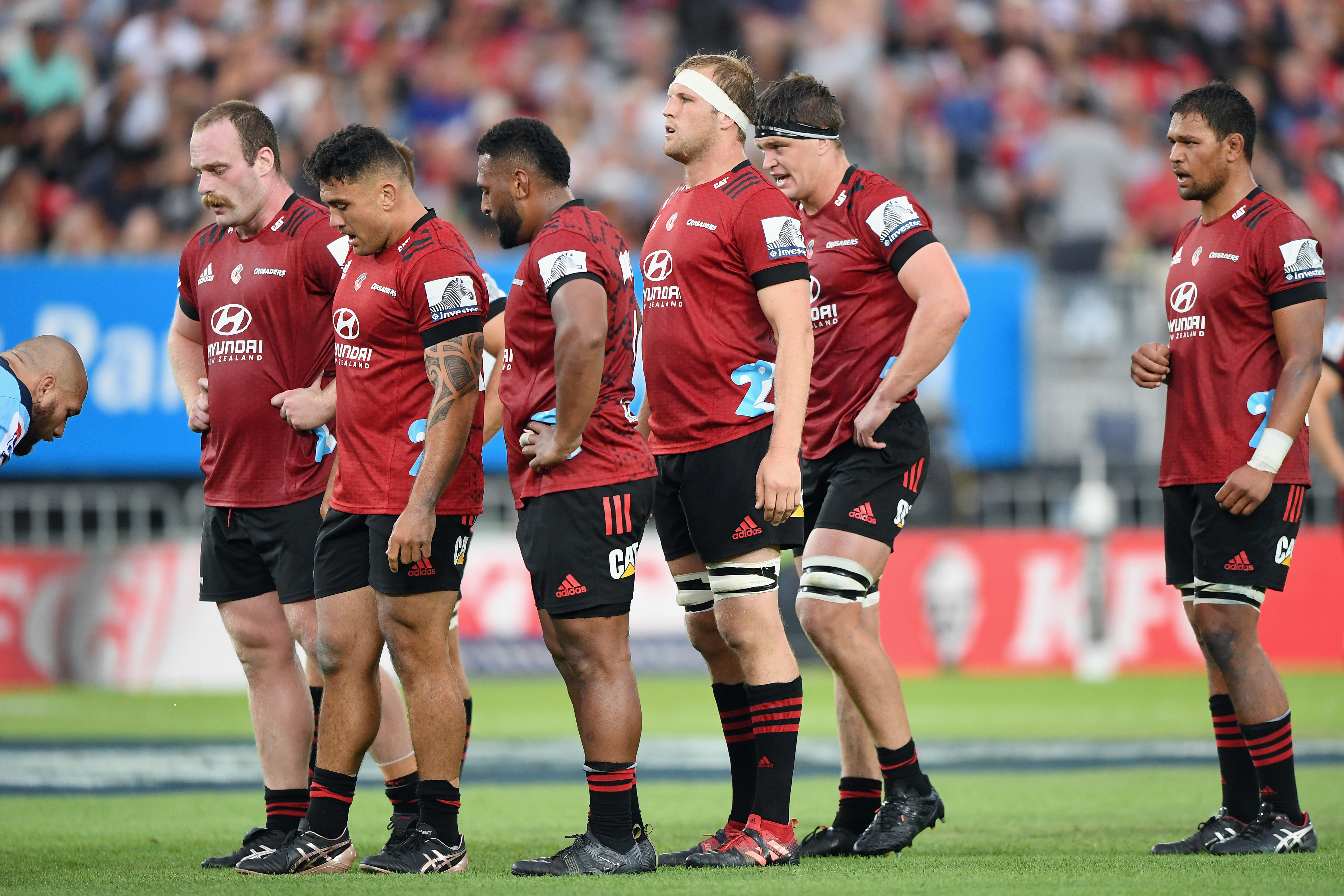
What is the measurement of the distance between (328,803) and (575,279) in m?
2.11

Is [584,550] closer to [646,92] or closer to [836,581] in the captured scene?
[836,581]

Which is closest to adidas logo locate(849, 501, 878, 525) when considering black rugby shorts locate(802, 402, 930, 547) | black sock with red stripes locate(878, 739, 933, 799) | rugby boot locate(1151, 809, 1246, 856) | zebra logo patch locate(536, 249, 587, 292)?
black rugby shorts locate(802, 402, 930, 547)

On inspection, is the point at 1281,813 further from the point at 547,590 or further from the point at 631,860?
the point at 547,590

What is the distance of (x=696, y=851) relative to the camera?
598 cm

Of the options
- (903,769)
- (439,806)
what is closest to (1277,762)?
(903,769)

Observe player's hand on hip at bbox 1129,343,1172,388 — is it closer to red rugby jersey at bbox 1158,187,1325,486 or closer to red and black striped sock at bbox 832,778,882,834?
red rugby jersey at bbox 1158,187,1325,486

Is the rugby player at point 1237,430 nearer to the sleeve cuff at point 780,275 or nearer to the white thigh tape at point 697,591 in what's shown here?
the sleeve cuff at point 780,275

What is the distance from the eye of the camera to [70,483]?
14578 millimetres

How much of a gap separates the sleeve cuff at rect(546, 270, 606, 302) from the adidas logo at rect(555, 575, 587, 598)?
0.96 m

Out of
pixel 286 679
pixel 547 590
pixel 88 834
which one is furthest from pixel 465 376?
pixel 88 834

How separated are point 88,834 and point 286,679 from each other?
52.9 inches

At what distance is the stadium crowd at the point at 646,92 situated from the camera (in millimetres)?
16594

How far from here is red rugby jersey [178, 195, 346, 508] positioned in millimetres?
6480

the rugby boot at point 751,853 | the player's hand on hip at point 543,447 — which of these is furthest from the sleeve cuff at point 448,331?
the rugby boot at point 751,853
